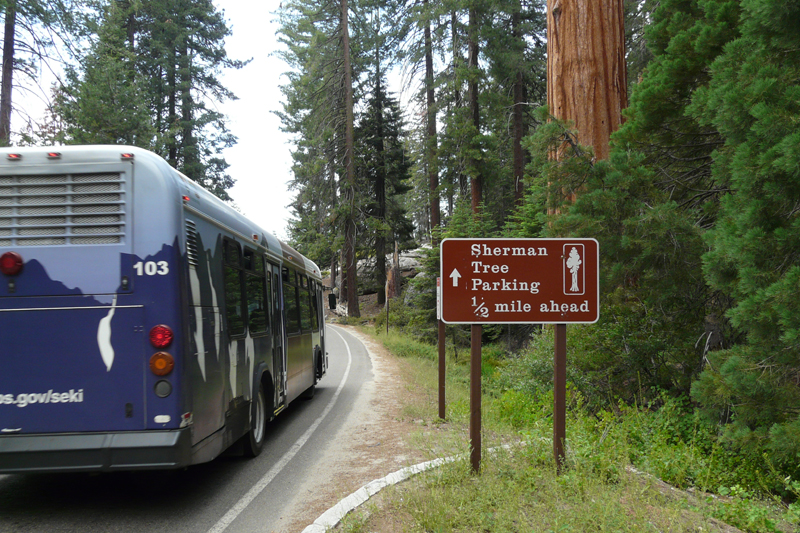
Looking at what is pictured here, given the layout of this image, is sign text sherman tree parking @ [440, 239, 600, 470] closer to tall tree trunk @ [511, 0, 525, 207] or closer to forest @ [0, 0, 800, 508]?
forest @ [0, 0, 800, 508]

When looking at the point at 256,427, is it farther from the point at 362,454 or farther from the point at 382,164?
the point at 382,164

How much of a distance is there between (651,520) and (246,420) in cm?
450

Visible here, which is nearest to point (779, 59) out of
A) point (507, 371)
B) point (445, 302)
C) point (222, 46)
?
point (445, 302)

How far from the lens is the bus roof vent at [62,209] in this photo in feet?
15.3

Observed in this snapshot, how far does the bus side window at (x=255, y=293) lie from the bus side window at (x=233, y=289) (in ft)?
1.03

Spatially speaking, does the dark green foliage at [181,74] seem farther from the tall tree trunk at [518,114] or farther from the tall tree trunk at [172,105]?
the tall tree trunk at [518,114]

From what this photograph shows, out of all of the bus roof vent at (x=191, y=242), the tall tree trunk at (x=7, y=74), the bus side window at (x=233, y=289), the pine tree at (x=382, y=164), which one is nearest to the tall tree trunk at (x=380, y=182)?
the pine tree at (x=382, y=164)

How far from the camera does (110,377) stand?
15.0ft

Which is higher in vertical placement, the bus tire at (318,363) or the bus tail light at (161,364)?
the bus tail light at (161,364)

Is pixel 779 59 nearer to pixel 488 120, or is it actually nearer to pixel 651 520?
pixel 651 520

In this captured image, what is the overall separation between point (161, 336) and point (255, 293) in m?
2.67

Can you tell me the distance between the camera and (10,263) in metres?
4.63

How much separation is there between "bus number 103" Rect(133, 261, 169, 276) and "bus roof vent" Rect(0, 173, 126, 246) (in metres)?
0.30

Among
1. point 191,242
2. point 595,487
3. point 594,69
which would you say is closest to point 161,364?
point 191,242
